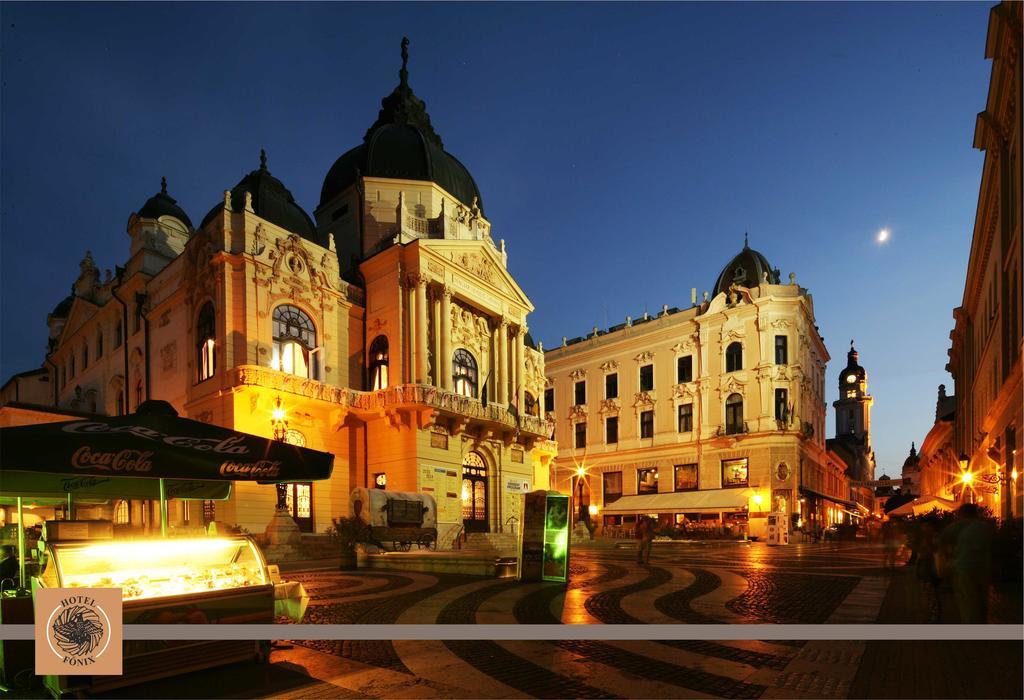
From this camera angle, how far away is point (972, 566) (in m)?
7.12

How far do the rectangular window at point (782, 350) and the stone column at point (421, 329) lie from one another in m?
25.2

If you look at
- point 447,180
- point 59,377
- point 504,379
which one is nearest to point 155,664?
point 504,379

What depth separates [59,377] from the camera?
4719cm

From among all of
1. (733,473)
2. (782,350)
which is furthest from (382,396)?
(782,350)

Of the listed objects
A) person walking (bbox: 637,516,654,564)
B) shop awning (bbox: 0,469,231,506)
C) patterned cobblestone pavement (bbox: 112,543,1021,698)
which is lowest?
person walking (bbox: 637,516,654,564)

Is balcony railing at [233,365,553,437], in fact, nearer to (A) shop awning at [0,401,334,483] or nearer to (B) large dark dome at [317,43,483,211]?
(B) large dark dome at [317,43,483,211]

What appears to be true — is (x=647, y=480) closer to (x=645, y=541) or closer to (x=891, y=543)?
(x=645, y=541)

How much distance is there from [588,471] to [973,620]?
1748 inches

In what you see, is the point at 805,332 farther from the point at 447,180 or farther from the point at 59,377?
the point at 59,377

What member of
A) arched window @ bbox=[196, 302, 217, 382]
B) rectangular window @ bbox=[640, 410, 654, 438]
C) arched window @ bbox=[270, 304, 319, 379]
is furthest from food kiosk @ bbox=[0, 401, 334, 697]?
rectangular window @ bbox=[640, 410, 654, 438]

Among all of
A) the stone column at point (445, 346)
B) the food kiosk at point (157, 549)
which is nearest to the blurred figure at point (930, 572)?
the food kiosk at point (157, 549)

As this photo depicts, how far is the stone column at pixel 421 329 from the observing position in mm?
31812

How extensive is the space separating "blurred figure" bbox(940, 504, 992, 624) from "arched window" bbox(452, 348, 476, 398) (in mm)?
29217

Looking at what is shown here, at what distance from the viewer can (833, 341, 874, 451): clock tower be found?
114938mm
